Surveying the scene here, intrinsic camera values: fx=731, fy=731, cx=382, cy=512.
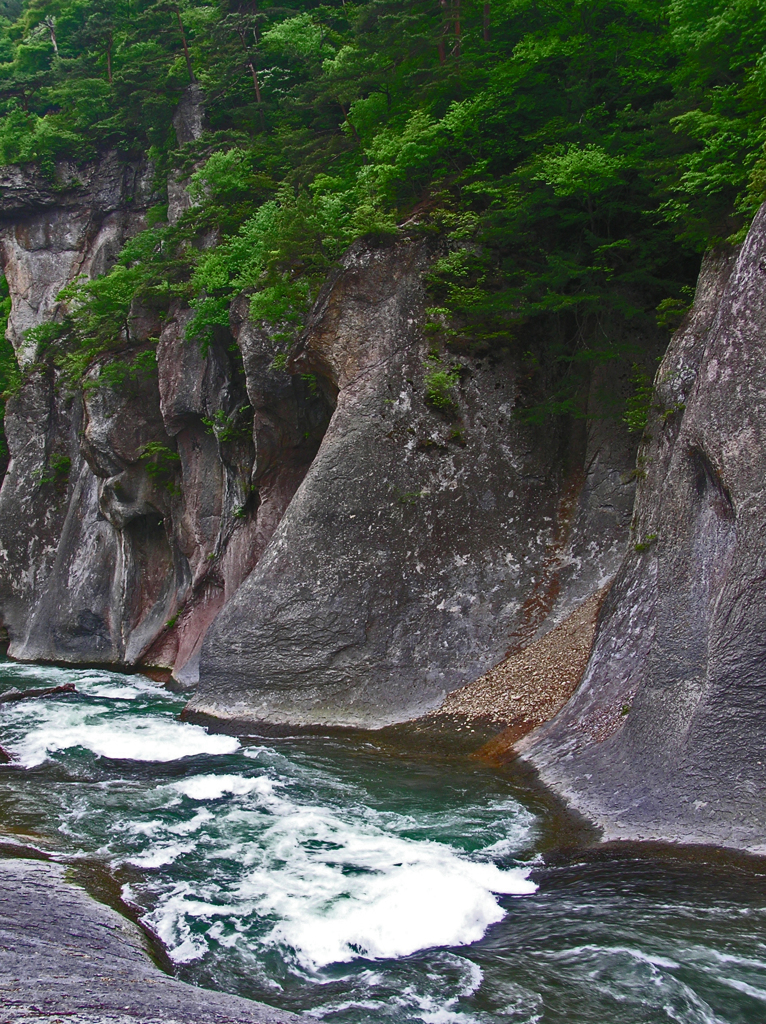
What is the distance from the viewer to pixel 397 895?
6910 millimetres

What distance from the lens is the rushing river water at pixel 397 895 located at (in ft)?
18.1

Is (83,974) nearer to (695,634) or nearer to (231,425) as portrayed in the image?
(695,634)

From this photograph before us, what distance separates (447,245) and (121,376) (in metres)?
14.2

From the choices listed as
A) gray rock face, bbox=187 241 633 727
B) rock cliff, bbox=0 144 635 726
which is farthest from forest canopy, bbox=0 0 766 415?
gray rock face, bbox=187 241 633 727

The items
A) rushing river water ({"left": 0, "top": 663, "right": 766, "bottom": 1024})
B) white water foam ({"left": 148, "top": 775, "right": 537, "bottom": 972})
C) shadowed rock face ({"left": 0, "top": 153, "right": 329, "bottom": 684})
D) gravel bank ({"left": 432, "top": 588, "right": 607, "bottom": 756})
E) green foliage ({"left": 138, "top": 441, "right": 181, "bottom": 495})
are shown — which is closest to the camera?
rushing river water ({"left": 0, "top": 663, "right": 766, "bottom": 1024})

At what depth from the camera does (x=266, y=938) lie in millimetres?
6328

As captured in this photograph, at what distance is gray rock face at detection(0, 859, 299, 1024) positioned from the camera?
170 inches

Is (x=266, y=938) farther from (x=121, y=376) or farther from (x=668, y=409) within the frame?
(x=121, y=376)

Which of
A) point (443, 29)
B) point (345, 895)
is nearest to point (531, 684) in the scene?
point (345, 895)

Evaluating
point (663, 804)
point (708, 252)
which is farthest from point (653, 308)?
point (663, 804)

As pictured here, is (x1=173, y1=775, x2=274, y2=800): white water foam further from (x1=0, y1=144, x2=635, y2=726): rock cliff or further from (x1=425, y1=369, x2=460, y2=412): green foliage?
(x1=425, y1=369, x2=460, y2=412): green foliage

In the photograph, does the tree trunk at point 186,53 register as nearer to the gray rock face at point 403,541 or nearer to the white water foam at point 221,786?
the gray rock face at point 403,541

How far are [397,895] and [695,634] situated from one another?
4764 mm

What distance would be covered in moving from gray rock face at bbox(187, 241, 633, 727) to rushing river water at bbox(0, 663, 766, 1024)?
2607mm
